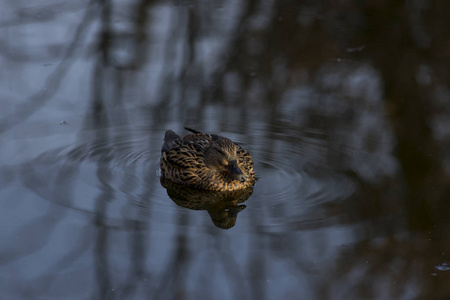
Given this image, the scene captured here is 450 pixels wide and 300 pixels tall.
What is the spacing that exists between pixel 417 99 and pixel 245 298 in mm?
4234

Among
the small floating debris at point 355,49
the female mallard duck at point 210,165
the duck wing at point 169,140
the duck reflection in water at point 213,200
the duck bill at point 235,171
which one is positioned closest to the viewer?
the duck reflection in water at point 213,200

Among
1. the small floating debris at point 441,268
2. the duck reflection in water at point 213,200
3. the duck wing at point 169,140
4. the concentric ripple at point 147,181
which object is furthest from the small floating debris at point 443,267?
the duck wing at point 169,140

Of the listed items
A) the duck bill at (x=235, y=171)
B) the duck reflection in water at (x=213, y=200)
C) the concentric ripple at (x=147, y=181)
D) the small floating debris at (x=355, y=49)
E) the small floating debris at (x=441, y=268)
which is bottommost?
the duck reflection in water at (x=213, y=200)

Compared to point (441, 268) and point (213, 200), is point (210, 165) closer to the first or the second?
point (213, 200)

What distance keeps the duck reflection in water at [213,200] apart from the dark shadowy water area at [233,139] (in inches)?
1.0

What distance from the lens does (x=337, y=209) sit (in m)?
5.93

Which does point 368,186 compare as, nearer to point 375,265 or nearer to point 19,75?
point 375,265

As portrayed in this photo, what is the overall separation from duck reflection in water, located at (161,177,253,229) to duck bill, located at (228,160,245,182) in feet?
0.51

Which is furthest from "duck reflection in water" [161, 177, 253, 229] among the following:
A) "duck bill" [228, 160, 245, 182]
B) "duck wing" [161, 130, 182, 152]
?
"duck wing" [161, 130, 182, 152]

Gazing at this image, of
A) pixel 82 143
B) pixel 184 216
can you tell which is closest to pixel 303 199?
pixel 184 216

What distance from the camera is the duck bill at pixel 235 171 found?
21.0 feet

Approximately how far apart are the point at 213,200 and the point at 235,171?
319 millimetres

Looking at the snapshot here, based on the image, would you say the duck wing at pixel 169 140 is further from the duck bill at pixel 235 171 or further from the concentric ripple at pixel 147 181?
the duck bill at pixel 235 171

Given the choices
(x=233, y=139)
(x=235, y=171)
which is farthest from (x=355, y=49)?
(x=235, y=171)
